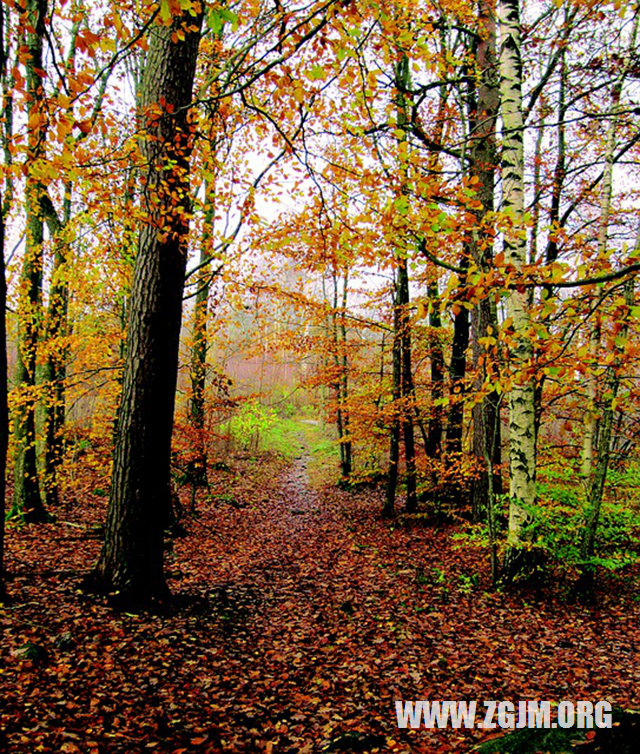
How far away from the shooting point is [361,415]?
11719 mm

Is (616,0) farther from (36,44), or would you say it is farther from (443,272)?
(36,44)

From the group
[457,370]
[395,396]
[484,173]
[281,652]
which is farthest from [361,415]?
[281,652]

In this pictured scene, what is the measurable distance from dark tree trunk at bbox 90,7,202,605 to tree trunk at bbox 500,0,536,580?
3.53m

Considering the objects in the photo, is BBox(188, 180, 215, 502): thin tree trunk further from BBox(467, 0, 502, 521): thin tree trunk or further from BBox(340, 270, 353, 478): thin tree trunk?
BBox(467, 0, 502, 521): thin tree trunk

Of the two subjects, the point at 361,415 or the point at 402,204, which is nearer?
the point at 402,204

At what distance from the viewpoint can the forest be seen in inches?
125

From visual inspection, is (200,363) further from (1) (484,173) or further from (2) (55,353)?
(1) (484,173)

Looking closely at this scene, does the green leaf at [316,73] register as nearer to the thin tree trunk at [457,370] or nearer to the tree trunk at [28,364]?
the tree trunk at [28,364]

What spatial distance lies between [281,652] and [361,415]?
24.3 feet

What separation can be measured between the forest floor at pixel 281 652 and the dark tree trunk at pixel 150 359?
0.44 meters

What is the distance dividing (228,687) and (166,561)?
147 inches

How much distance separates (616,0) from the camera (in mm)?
4238

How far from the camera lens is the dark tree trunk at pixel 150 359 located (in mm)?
4715

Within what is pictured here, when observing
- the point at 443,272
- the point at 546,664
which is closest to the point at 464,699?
the point at 546,664
